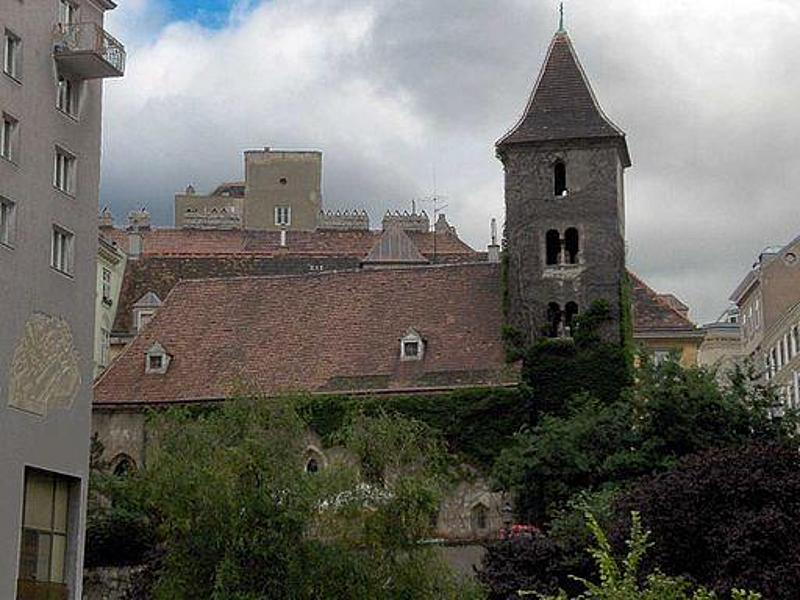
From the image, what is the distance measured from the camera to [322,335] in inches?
2525

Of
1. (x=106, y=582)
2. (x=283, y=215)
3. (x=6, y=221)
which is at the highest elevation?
(x=283, y=215)

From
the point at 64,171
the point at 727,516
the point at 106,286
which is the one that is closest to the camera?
the point at 727,516

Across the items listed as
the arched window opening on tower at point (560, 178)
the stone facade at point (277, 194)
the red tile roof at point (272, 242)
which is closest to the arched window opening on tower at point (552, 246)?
the arched window opening on tower at point (560, 178)

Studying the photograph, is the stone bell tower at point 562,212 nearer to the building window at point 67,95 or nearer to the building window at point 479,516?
the building window at point 479,516

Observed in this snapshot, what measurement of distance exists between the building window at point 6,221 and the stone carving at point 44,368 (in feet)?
7.54

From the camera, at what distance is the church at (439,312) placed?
201 ft

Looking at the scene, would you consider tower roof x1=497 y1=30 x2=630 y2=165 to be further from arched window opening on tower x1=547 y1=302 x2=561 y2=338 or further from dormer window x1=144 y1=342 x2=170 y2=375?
dormer window x1=144 y1=342 x2=170 y2=375

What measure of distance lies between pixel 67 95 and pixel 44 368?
833cm

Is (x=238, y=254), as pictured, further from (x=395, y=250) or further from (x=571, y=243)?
(x=571, y=243)

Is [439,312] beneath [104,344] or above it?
beneath

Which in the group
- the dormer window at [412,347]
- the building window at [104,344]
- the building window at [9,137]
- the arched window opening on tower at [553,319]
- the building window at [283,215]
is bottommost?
the dormer window at [412,347]

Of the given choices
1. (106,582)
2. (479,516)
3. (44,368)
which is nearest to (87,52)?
(44,368)

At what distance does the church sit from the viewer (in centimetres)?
6119

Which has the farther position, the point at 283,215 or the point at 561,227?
the point at 283,215
